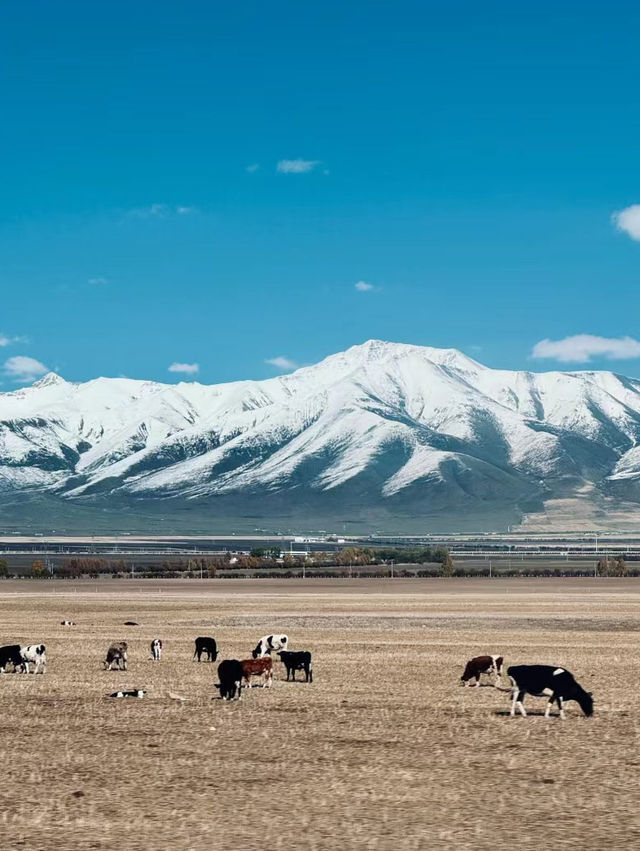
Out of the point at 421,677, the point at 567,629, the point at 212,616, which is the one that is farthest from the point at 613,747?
the point at 212,616

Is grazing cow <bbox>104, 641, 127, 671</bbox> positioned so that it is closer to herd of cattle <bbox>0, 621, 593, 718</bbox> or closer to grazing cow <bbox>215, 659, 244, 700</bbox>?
herd of cattle <bbox>0, 621, 593, 718</bbox>

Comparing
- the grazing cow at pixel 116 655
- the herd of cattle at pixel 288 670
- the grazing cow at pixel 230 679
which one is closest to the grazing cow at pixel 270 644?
the herd of cattle at pixel 288 670

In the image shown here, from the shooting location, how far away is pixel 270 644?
3706 centimetres

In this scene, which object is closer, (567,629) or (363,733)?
(363,733)

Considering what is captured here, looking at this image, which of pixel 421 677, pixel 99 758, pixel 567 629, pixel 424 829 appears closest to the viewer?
pixel 424 829

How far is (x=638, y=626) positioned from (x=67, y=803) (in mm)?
42219

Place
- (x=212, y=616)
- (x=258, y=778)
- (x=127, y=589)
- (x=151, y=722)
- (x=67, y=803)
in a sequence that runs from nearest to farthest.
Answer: (x=67, y=803), (x=258, y=778), (x=151, y=722), (x=212, y=616), (x=127, y=589)

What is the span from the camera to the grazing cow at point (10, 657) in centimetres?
3247

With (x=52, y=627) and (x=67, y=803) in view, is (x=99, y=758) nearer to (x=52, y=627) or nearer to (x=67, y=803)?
(x=67, y=803)

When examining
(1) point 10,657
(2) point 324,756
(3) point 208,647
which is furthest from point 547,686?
(1) point 10,657

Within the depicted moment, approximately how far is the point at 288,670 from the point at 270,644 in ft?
20.3

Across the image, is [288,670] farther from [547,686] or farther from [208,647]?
[547,686]

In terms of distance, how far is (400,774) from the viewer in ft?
59.6

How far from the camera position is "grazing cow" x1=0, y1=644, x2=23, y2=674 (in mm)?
32469
